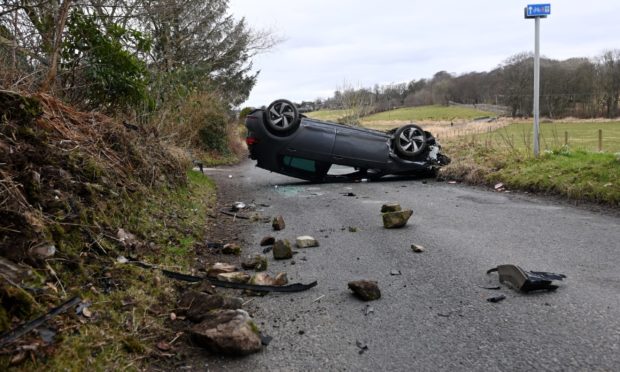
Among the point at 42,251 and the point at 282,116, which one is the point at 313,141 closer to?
the point at 282,116

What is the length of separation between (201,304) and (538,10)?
12219 mm

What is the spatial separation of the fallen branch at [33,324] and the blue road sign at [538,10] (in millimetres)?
12788

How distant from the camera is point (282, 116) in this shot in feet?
38.9

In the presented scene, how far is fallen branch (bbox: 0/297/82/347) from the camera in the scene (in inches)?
89.6

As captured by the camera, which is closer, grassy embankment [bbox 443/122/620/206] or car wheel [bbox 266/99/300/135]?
grassy embankment [bbox 443/122/620/206]

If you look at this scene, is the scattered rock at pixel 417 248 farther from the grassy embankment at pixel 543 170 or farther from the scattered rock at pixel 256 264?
the grassy embankment at pixel 543 170

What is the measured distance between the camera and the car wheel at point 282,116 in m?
11.8

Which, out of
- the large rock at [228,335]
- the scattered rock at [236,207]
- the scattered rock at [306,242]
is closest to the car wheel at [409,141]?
the scattered rock at [236,207]

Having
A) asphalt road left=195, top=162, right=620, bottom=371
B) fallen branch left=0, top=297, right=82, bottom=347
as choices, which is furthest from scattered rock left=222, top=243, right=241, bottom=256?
fallen branch left=0, top=297, right=82, bottom=347

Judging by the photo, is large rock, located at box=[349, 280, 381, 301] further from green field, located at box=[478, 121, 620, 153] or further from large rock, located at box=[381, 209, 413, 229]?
green field, located at box=[478, 121, 620, 153]

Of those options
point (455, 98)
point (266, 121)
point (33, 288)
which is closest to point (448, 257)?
point (33, 288)

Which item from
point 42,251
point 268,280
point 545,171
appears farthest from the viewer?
point 545,171

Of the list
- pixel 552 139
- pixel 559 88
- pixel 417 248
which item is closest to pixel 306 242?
pixel 417 248

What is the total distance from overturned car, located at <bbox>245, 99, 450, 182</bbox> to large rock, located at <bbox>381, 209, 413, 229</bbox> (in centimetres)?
564
